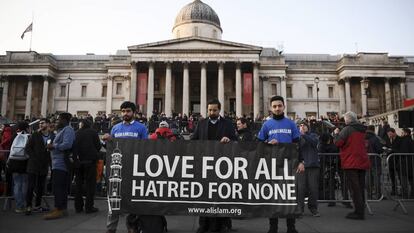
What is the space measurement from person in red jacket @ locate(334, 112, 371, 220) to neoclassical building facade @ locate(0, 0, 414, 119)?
29.9m

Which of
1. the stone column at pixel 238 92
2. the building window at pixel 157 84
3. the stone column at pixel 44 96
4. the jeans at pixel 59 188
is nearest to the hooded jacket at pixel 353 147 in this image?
the jeans at pixel 59 188

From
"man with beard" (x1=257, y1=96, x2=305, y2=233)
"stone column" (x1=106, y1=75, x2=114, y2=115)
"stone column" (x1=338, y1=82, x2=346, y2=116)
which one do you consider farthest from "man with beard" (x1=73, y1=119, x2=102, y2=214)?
"stone column" (x1=338, y1=82, x2=346, y2=116)

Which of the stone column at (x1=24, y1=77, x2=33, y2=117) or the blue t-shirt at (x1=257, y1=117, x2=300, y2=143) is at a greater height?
the stone column at (x1=24, y1=77, x2=33, y2=117)

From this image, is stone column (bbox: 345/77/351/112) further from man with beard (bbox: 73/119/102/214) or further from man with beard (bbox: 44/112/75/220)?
man with beard (bbox: 44/112/75/220)

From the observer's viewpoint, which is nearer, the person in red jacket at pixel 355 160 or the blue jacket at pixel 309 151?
the person in red jacket at pixel 355 160

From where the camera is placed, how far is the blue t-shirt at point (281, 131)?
518 centimetres

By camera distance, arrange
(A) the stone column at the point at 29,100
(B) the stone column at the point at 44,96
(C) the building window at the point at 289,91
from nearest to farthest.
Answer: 1. (A) the stone column at the point at 29,100
2. (B) the stone column at the point at 44,96
3. (C) the building window at the point at 289,91

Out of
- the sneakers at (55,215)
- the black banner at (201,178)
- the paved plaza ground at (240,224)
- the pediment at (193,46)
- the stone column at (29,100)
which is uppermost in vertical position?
the pediment at (193,46)

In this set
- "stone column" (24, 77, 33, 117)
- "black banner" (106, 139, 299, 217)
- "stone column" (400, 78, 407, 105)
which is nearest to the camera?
"black banner" (106, 139, 299, 217)

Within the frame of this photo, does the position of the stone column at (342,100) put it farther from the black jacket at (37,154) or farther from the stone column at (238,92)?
the black jacket at (37,154)

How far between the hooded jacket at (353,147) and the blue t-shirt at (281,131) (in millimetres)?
2096

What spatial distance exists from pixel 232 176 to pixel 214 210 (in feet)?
1.73

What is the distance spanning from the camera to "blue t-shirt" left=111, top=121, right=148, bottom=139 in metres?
5.34

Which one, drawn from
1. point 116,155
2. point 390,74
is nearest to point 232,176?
point 116,155
